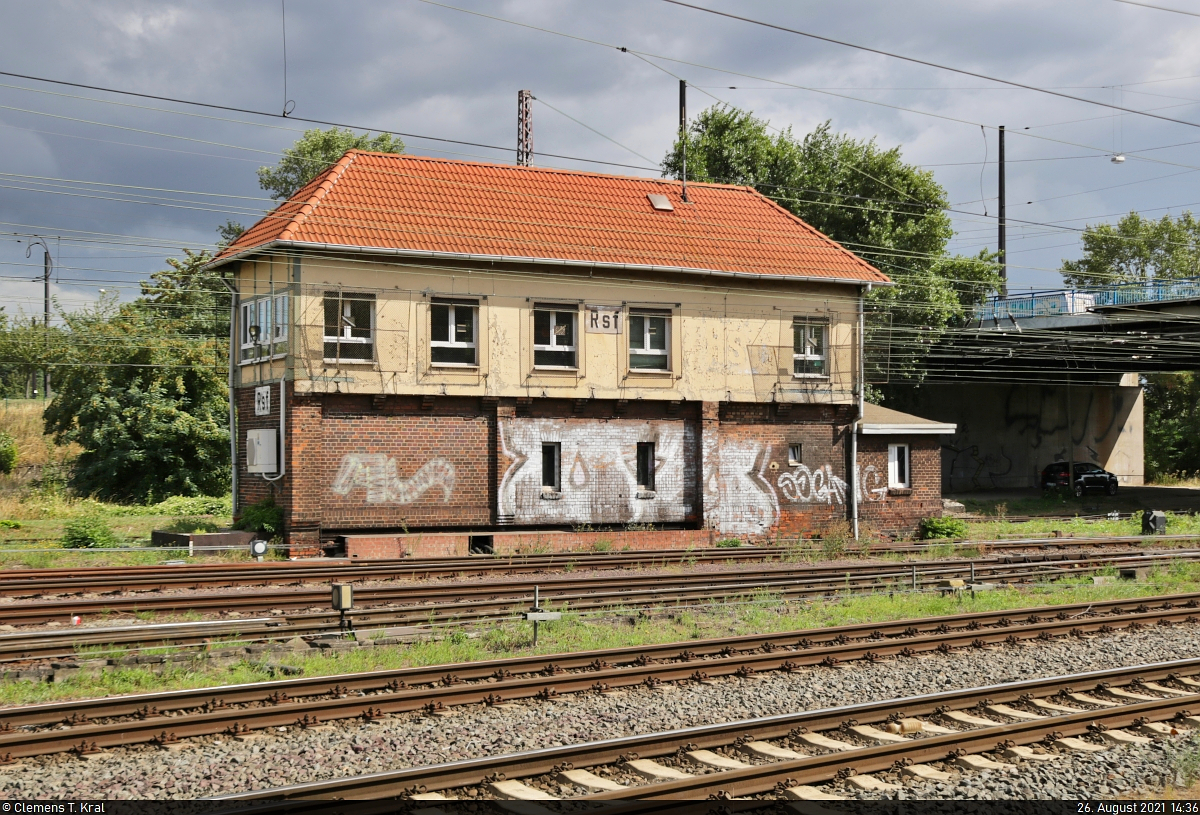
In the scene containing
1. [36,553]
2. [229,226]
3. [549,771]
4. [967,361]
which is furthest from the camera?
[229,226]

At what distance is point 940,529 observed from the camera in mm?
26781

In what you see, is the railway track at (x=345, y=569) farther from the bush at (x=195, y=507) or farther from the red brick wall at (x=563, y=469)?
the bush at (x=195, y=507)

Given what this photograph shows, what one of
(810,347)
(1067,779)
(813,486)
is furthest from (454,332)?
(1067,779)

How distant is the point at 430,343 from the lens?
22.5m

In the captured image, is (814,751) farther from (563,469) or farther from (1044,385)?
(1044,385)

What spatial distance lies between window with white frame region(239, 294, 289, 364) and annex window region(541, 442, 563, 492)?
A: 5.99 m

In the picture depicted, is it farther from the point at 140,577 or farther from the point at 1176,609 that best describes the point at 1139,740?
the point at 140,577

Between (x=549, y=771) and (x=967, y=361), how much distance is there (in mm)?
45551

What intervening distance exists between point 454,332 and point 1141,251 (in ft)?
229

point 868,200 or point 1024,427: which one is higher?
point 868,200

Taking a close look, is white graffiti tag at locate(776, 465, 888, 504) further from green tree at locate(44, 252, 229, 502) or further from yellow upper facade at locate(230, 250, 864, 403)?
green tree at locate(44, 252, 229, 502)

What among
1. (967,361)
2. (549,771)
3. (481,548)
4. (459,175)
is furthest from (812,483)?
(967,361)

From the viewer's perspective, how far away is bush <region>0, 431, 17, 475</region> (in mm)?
43906

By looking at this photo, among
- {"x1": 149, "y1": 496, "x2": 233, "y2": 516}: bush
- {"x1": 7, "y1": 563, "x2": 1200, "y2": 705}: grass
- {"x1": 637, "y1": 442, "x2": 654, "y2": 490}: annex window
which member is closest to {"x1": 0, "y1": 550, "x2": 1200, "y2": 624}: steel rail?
{"x1": 7, "y1": 563, "x2": 1200, "y2": 705}: grass
